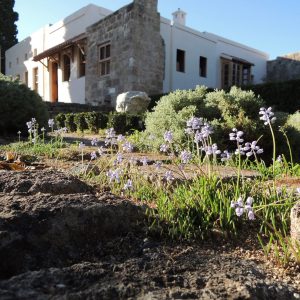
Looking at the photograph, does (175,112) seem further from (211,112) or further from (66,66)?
(66,66)

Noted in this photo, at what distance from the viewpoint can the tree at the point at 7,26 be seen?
87.8 feet

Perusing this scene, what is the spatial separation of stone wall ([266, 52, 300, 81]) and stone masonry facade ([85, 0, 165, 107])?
32.3 feet

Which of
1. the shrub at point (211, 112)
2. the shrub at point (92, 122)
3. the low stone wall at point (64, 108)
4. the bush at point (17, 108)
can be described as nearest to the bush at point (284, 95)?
the shrub at point (92, 122)

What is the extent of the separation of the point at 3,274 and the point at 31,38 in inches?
1034

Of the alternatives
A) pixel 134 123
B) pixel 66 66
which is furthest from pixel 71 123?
pixel 66 66

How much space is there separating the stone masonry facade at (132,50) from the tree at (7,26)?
11.9 meters

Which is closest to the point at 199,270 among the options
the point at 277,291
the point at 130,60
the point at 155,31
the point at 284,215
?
the point at 277,291

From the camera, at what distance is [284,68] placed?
24.6 m

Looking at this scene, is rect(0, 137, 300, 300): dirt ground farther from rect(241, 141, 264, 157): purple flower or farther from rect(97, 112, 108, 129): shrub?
rect(97, 112, 108, 129): shrub

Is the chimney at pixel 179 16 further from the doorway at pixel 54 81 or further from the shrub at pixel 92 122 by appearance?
the shrub at pixel 92 122

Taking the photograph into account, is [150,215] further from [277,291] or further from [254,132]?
[254,132]

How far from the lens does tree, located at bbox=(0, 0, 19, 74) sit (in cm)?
2676

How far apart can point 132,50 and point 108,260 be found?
49.1 ft

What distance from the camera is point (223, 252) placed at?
1807mm
